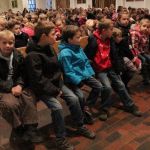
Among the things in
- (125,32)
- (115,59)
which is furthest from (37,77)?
(125,32)

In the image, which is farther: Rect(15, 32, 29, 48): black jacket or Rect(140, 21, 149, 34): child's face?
Rect(15, 32, 29, 48): black jacket

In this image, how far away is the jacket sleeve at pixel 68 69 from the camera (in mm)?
3162

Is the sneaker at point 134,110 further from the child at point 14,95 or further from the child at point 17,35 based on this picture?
the child at point 17,35

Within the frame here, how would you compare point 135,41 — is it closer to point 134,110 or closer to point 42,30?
point 134,110

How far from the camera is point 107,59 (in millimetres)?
3680

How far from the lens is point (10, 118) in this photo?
8.85 ft

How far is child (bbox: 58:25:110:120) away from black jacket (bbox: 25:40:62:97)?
0.16 m

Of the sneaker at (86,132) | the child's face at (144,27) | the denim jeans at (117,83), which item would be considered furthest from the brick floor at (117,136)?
the child's face at (144,27)

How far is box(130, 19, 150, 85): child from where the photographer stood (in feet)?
14.5

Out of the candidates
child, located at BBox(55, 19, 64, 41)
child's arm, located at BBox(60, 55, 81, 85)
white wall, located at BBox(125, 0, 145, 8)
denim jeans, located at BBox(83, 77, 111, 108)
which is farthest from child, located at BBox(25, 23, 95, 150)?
white wall, located at BBox(125, 0, 145, 8)

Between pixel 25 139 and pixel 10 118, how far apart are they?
0.96 feet

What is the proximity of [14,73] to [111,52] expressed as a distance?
1382 mm

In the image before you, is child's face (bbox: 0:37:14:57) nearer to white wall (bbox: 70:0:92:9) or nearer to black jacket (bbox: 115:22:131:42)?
black jacket (bbox: 115:22:131:42)

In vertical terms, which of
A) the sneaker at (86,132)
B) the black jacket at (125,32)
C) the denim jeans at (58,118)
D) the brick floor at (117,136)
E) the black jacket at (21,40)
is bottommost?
the brick floor at (117,136)
